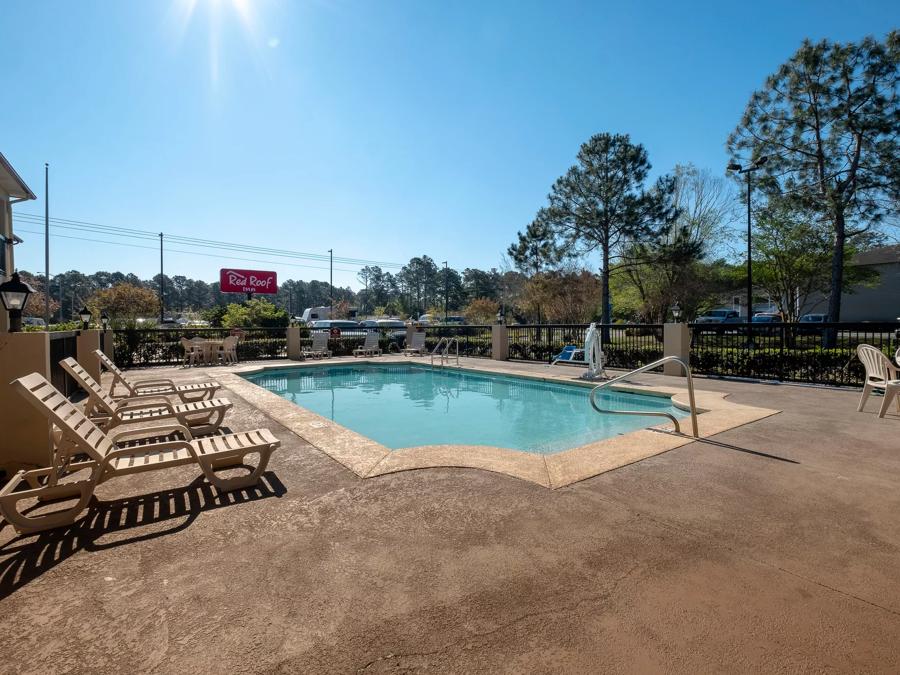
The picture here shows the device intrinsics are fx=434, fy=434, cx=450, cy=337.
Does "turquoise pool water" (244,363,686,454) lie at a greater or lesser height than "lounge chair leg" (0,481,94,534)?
lesser

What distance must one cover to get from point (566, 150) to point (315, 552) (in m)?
24.9

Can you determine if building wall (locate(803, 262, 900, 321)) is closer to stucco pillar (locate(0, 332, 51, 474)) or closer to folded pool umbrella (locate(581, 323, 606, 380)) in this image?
folded pool umbrella (locate(581, 323, 606, 380))

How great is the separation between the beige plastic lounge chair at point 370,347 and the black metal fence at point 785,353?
400 inches

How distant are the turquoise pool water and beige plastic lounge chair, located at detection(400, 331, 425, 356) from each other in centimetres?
322

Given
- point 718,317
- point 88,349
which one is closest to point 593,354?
point 88,349

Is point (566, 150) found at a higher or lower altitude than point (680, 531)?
higher

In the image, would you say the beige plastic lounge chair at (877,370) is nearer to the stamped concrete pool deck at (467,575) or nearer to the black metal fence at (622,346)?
the stamped concrete pool deck at (467,575)

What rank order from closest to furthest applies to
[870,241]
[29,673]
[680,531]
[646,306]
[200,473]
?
1. [29,673]
2. [680,531]
3. [200,473]
4. [870,241]
5. [646,306]

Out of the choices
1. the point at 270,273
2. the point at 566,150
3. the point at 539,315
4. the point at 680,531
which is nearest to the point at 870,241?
the point at 566,150

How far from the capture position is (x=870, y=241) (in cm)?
2039

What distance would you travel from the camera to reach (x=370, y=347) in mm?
15836

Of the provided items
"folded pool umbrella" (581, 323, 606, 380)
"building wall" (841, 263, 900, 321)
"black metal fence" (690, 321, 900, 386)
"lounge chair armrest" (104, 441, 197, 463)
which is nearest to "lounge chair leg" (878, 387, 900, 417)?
"black metal fence" (690, 321, 900, 386)

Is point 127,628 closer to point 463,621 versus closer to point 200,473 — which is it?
point 463,621

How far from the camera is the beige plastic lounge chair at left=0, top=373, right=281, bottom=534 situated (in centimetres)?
268
